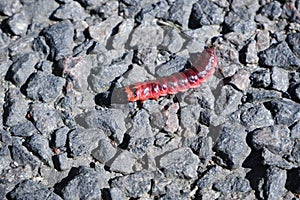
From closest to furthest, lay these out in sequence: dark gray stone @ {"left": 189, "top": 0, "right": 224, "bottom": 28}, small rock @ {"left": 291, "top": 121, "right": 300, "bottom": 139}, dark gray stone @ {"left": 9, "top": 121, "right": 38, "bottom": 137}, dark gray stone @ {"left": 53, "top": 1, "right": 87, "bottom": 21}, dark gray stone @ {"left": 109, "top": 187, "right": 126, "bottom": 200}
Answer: dark gray stone @ {"left": 109, "top": 187, "right": 126, "bottom": 200}
small rock @ {"left": 291, "top": 121, "right": 300, "bottom": 139}
dark gray stone @ {"left": 9, "top": 121, "right": 38, "bottom": 137}
dark gray stone @ {"left": 189, "top": 0, "right": 224, "bottom": 28}
dark gray stone @ {"left": 53, "top": 1, "right": 87, "bottom": 21}

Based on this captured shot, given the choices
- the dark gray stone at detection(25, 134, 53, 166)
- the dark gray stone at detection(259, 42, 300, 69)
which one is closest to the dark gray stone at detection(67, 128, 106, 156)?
the dark gray stone at detection(25, 134, 53, 166)

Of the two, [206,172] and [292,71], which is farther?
[292,71]

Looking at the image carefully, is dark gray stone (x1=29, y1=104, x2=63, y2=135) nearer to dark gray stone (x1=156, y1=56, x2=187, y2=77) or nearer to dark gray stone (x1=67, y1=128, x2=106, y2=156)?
dark gray stone (x1=67, y1=128, x2=106, y2=156)

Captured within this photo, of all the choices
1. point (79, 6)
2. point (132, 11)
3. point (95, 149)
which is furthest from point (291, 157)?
point (79, 6)

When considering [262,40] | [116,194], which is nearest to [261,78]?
[262,40]

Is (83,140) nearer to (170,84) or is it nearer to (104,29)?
(170,84)

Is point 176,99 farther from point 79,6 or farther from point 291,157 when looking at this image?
point 79,6
